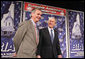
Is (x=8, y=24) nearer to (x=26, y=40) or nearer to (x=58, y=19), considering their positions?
(x=58, y=19)

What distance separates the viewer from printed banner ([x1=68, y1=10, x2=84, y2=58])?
570 centimetres

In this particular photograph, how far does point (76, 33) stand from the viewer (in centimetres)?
585

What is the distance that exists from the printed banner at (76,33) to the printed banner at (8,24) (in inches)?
88.4

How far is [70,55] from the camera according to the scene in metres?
5.59

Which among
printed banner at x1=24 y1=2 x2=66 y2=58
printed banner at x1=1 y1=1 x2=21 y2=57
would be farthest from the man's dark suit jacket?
printed banner at x1=24 y1=2 x2=66 y2=58

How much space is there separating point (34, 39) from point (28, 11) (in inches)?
110

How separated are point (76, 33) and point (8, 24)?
282 centimetres

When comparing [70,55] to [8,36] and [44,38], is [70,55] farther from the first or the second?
[44,38]

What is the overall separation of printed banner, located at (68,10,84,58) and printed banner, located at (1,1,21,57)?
7.37ft

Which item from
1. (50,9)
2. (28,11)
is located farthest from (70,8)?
(28,11)

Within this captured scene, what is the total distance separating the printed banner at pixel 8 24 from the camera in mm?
4512

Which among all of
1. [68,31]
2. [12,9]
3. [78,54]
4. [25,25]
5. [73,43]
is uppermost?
[12,9]

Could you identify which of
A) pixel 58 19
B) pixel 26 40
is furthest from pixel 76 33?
pixel 26 40

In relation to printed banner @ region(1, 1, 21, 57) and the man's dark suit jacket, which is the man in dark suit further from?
printed banner @ region(1, 1, 21, 57)
